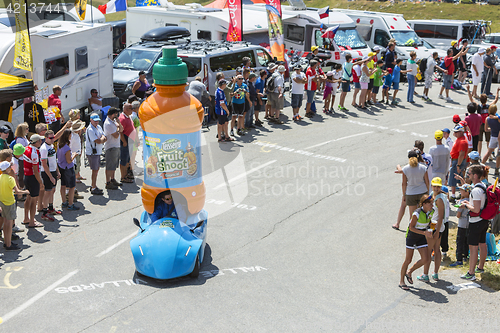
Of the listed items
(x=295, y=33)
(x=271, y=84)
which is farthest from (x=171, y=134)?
(x=295, y=33)

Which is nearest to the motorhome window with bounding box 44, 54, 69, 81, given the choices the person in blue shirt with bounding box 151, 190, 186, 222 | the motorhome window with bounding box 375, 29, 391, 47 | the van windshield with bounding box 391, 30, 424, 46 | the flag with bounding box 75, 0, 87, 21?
the flag with bounding box 75, 0, 87, 21

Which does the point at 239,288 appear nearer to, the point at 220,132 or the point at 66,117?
the point at 220,132

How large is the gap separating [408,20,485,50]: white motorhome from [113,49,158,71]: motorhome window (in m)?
18.4

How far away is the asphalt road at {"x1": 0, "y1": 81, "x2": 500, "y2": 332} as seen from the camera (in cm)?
730

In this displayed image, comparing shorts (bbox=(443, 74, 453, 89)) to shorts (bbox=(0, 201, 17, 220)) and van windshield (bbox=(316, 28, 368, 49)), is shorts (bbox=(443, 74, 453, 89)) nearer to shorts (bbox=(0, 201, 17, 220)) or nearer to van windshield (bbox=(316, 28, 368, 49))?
van windshield (bbox=(316, 28, 368, 49))

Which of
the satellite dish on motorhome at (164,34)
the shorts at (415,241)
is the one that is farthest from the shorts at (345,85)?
the shorts at (415,241)

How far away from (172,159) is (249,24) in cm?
1712

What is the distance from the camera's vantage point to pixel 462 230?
9.09m

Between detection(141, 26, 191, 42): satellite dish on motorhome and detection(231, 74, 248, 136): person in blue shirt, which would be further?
detection(141, 26, 191, 42): satellite dish on motorhome

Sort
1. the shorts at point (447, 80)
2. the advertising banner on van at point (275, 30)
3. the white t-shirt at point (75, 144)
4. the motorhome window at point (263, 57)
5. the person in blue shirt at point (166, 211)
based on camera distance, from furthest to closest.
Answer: the shorts at point (447, 80) < the advertising banner on van at point (275, 30) < the motorhome window at point (263, 57) < the white t-shirt at point (75, 144) < the person in blue shirt at point (166, 211)

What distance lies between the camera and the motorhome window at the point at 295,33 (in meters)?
25.6

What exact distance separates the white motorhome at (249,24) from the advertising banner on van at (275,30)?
2.59m

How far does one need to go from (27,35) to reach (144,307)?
8.06 metres

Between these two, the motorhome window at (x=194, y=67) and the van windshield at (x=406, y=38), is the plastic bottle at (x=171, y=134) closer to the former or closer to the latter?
the motorhome window at (x=194, y=67)
